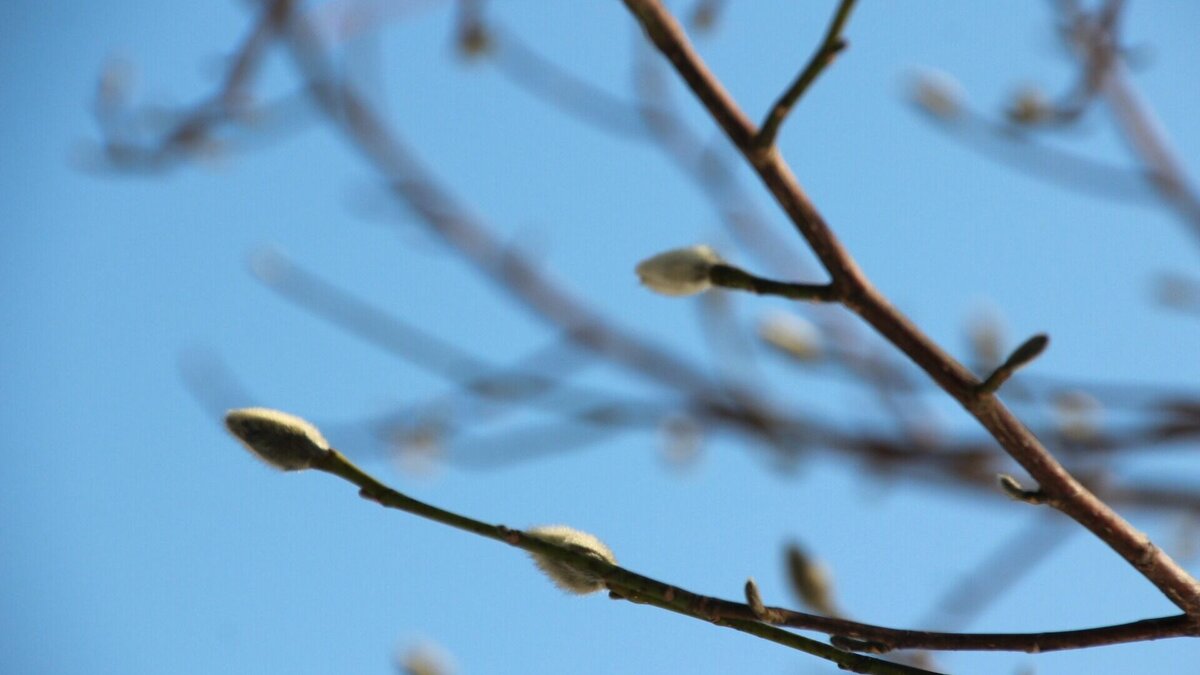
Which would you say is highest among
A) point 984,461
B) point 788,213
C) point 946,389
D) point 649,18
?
point 984,461

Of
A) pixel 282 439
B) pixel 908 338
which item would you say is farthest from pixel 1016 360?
pixel 282 439

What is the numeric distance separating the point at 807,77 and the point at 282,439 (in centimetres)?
63

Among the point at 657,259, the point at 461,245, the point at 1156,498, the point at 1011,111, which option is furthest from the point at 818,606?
the point at 1011,111

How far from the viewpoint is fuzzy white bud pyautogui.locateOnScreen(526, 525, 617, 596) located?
105 centimetres

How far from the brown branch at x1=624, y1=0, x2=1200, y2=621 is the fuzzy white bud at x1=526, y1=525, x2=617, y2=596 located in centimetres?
34

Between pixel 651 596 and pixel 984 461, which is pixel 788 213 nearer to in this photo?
pixel 651 596

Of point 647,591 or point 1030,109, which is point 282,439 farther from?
point 1030,109

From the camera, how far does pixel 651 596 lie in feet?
3.34

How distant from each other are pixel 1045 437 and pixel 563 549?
159cm

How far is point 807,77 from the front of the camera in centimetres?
108

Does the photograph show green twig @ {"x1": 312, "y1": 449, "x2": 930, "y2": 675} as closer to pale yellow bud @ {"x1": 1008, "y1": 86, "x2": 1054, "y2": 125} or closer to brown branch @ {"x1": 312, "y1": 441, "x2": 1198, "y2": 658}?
brown branch @ {"x1": 312, "y1": 441, "x2": 1198, "y2": 658}

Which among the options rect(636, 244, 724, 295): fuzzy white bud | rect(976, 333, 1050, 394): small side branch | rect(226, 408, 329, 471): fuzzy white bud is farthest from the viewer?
rect(636, 244, 724, 295): fuzzy white bud

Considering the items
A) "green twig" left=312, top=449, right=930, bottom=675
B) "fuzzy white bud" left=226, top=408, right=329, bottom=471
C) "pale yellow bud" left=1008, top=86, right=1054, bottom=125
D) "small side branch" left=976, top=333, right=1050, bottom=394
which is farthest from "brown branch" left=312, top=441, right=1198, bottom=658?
"pale yellow bud" left=1008, top=86, right=1054, bottom=125

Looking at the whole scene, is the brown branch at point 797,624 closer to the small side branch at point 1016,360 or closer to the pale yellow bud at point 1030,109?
the small side branch at point 1016,360
